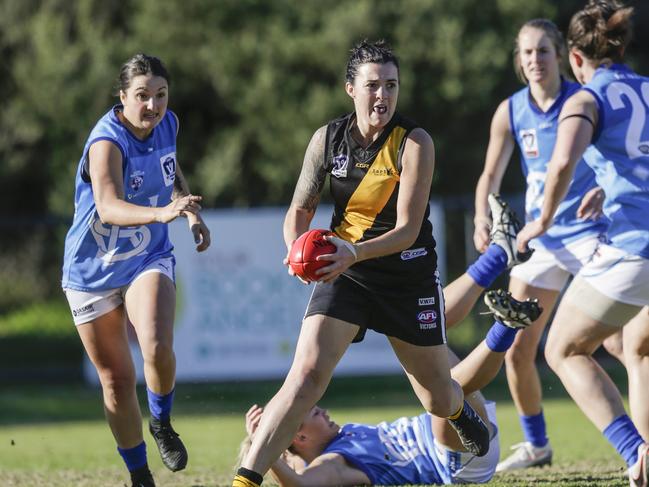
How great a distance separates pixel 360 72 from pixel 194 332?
8.52 m

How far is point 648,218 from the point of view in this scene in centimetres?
496

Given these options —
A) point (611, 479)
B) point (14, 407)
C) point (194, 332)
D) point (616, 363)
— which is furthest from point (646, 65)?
point (611, 479)

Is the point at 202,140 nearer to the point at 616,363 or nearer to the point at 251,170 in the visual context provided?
the point at 251,170

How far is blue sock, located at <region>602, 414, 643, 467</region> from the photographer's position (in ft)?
16.3

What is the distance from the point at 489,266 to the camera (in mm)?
6117

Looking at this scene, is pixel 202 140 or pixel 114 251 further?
pixel 202 140

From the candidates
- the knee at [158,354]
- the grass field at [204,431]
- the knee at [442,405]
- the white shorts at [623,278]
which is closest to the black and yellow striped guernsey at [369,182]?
the knee at [442,405]

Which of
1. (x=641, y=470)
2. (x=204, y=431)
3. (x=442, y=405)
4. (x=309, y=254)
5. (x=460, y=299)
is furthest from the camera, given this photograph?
(x=204, y=431)

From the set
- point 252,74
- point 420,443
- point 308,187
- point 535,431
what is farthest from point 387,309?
point 252,74

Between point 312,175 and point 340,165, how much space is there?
0.17 metres

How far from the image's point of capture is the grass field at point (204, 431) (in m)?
6.41

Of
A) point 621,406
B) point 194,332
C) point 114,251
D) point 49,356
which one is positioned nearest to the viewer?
point 621,406

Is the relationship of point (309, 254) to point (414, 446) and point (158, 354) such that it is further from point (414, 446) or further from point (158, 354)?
point (414, 446)

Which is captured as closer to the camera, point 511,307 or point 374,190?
point 374,190
